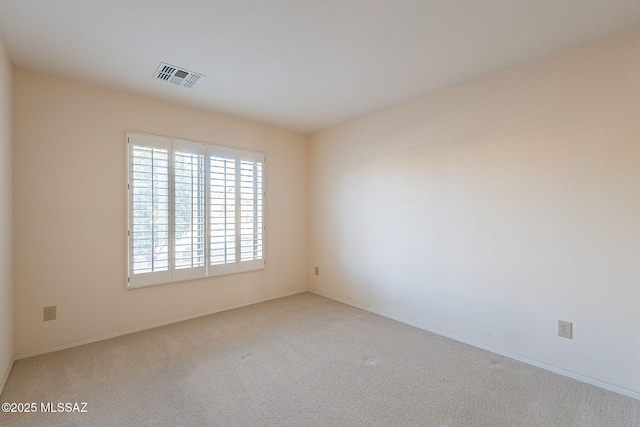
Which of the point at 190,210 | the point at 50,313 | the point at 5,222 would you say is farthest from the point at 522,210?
the point at 50,313

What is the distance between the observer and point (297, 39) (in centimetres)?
201

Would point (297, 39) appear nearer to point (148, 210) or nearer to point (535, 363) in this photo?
point (148, 210)

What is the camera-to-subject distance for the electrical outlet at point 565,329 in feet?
7.02

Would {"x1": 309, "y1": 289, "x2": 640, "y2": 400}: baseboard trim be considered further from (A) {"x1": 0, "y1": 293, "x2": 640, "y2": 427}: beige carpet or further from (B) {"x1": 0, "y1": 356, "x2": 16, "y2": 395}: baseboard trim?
(B) {"x1": 0, "y1": 356, "x2": 16, "y2": 395}: baseboard trim

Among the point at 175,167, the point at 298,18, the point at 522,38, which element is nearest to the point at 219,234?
the point at 175,167

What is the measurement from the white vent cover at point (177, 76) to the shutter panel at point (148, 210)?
2.38 ft

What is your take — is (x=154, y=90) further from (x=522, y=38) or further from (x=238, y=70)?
(x=522, y=38)

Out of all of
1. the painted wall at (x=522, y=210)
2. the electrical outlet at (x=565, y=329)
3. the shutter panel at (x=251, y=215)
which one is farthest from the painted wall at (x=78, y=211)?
the electrical outlet at (x=565, y=329)

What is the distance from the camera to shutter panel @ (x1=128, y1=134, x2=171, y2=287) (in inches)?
114

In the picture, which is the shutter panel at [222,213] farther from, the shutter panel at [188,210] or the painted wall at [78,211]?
the painted wall at [78,211]

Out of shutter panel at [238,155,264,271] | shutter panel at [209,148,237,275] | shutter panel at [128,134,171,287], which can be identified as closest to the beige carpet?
shutter panel at [128,134,171,287]

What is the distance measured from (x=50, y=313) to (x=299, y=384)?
2368mm

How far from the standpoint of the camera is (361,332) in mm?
2955

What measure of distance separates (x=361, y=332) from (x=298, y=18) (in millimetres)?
2851
